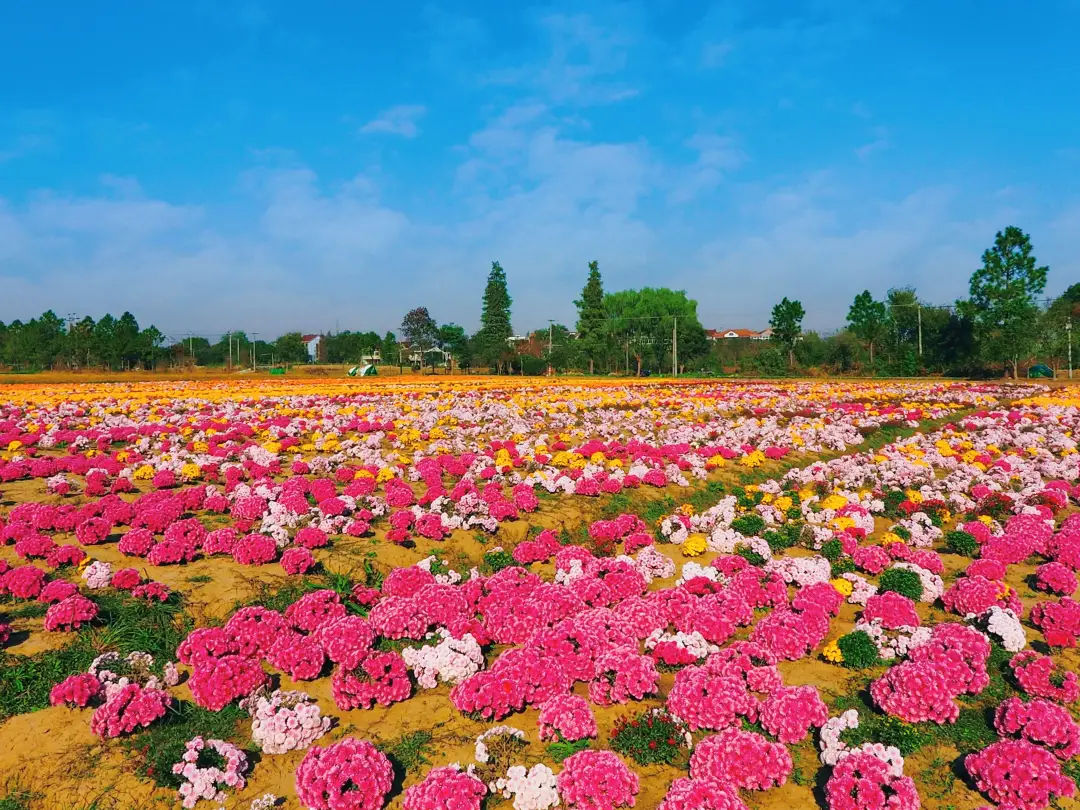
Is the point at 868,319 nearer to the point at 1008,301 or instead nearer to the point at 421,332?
the point at 1008,301

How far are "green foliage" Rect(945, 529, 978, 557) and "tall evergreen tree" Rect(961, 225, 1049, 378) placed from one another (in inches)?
2507

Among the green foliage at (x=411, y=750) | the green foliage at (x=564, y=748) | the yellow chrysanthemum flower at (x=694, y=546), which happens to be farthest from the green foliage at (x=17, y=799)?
the yellow chrysanthemum flower at (x=694, y=546)

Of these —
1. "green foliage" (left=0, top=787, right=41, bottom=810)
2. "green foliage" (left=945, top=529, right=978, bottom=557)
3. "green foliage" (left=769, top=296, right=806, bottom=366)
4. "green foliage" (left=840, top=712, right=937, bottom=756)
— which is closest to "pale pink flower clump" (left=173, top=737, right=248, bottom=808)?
"green foliage" (left=0, top=787, right=41, bottom=810)

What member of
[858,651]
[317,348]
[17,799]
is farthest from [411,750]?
[317,348]

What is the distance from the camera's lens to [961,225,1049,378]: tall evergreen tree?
62094 mm

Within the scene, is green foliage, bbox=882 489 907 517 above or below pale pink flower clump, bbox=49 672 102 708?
above

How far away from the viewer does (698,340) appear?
302 feet

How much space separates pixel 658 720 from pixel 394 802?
2.15m

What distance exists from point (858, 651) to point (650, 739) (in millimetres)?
2545

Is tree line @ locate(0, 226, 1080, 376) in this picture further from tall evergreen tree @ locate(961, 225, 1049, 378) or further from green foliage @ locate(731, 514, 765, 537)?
green foliage @ locate(731, 514, 765, 537)

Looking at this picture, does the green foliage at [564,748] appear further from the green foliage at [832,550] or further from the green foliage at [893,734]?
the green foliage at [832,550]

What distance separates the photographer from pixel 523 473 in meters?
13.8

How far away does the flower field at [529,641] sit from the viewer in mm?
→ 4762

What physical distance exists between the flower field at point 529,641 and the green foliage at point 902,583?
4cm
